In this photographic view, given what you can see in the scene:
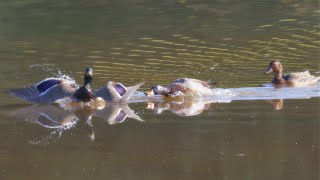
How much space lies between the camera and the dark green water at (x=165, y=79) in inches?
341

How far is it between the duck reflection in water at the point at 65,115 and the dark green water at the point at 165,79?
0.14 ft

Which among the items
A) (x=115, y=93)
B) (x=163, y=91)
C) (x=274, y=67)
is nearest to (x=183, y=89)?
(x=163, y=91)

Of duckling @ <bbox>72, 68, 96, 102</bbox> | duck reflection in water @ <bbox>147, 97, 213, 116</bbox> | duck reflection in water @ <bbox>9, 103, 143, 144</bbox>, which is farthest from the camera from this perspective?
duckling @ <bbox>72, 68, 96, 102</bbox>

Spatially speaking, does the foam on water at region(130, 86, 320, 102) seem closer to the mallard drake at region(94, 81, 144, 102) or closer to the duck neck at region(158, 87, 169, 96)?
the duck neck at region(158, 87, 169, 96)

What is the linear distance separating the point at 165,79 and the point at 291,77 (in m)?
2.14

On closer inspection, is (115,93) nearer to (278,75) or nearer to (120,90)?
(120,90)

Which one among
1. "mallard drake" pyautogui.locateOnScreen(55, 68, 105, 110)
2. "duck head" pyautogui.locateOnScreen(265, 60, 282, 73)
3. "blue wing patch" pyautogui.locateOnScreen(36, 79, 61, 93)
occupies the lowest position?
"mallard drake" pyautogui.locateOnScreen(55, 68, 105, 110)

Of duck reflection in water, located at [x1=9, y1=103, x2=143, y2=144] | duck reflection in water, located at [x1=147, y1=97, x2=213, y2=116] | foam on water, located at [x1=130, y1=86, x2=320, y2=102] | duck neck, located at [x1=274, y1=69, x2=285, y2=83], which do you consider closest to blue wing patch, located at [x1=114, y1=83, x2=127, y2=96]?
duck reflection in water, located at [x1=9, y1=103, x2=143, y2=144]

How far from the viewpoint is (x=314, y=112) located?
11070 mm

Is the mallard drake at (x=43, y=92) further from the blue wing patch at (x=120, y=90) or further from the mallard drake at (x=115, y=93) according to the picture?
the blue wing patch at (x=120, y=90)

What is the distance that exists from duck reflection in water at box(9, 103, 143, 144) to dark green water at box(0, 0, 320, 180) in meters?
0.04

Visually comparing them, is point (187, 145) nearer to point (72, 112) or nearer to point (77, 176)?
point (77, 176)

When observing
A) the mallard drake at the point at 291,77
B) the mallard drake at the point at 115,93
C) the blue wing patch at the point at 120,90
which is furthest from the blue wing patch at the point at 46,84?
the mallard drake at the point at 291,77

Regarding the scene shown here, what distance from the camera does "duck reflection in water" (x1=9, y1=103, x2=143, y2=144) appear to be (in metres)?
10.9
